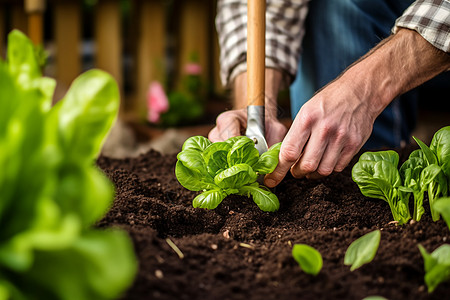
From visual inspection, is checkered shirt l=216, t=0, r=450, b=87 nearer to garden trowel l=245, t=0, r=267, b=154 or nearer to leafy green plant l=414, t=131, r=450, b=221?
garden trowel l=245, t=0, r=267, b=154

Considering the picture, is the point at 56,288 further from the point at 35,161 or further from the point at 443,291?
the point at 443,291

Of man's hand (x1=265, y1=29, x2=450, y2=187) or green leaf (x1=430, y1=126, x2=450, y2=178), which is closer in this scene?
green leaf (x1=430, y1=126, x2=450, y2=178)

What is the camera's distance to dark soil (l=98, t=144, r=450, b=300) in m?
0.74

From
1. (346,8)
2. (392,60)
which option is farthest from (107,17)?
(392,60)

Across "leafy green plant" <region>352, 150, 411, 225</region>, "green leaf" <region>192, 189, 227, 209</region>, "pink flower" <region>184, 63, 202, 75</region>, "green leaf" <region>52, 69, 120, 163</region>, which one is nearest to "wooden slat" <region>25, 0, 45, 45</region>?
"pink flower" <region>184, 63, 202, 75</region>

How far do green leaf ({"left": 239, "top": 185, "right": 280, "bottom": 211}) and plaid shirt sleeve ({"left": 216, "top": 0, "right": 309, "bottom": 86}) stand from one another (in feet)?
2.71

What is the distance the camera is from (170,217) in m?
1.06

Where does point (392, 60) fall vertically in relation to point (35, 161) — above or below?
below

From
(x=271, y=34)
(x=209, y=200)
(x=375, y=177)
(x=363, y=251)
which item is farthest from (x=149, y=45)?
(x=363, y=251)

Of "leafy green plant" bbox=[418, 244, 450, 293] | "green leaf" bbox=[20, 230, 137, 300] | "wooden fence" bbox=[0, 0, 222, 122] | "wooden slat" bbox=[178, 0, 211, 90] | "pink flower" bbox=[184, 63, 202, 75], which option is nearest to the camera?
"green leaf" bbox=[20, 230, 137, 300]

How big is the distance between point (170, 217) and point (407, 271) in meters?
0.48

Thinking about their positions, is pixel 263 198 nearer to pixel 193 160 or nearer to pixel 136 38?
pixel 193 160

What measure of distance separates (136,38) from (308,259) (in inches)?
134

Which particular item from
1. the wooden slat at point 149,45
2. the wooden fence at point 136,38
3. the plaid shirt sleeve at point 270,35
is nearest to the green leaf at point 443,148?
the plaid shirt sleeve at point 270,35
